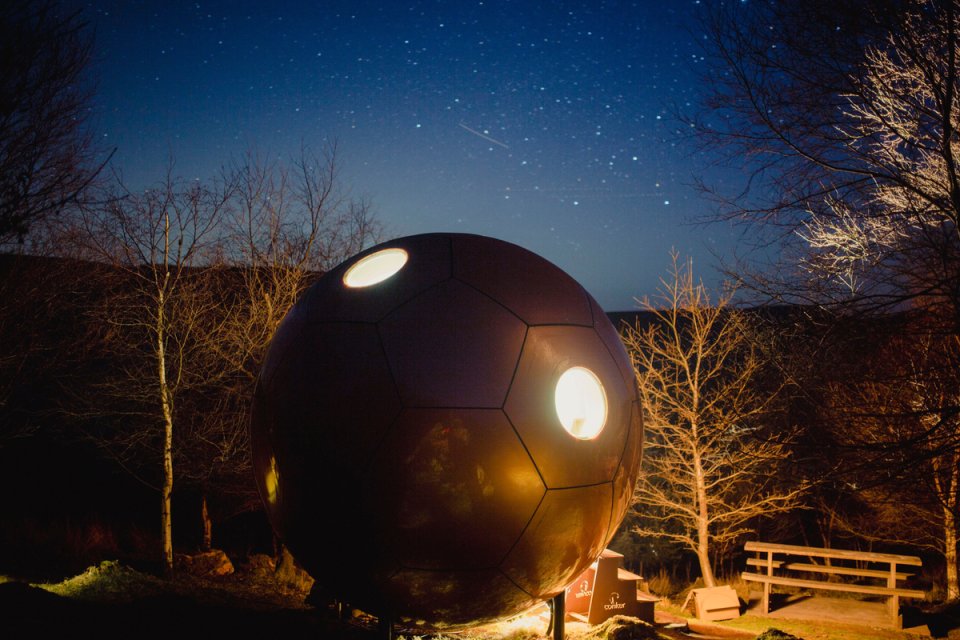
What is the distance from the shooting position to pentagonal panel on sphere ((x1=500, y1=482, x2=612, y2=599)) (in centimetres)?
213

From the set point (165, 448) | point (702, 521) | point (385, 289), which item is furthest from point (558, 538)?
point (702, 521)

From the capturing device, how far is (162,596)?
15.4 ft

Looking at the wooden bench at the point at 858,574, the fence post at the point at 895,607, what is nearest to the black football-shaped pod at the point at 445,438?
the wooden bench at the point at 858,574

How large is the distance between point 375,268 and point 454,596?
1625 millimetres

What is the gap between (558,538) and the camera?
2.20 m

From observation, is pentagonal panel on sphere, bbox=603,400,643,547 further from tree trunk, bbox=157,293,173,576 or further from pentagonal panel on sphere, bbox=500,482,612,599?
tree trunk, bbox=157,293,173,576

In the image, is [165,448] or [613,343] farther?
[165,448]

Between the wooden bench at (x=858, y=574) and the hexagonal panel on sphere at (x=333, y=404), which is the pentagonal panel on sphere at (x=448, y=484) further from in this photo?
the wooden bench at (x=858, y=574)

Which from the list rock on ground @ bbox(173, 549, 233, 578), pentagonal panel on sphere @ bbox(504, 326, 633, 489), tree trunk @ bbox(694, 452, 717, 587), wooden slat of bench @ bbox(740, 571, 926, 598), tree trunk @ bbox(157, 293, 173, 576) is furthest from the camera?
tree trunk @ bbox(694, 452, 717, 587)

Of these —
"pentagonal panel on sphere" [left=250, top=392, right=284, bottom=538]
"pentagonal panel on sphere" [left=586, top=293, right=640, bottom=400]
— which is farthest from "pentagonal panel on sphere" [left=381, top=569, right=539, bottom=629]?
"pentagonal panel on sphere" [left=586, top=293, right=640, bottom=400]

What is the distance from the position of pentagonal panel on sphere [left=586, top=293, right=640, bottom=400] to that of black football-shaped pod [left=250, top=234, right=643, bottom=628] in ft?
0.10

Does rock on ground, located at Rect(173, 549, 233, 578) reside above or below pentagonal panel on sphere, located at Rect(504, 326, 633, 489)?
below

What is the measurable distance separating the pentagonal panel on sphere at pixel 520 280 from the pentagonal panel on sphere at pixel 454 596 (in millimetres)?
1148

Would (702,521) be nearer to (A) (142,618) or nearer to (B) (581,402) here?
(A) (142,618)
